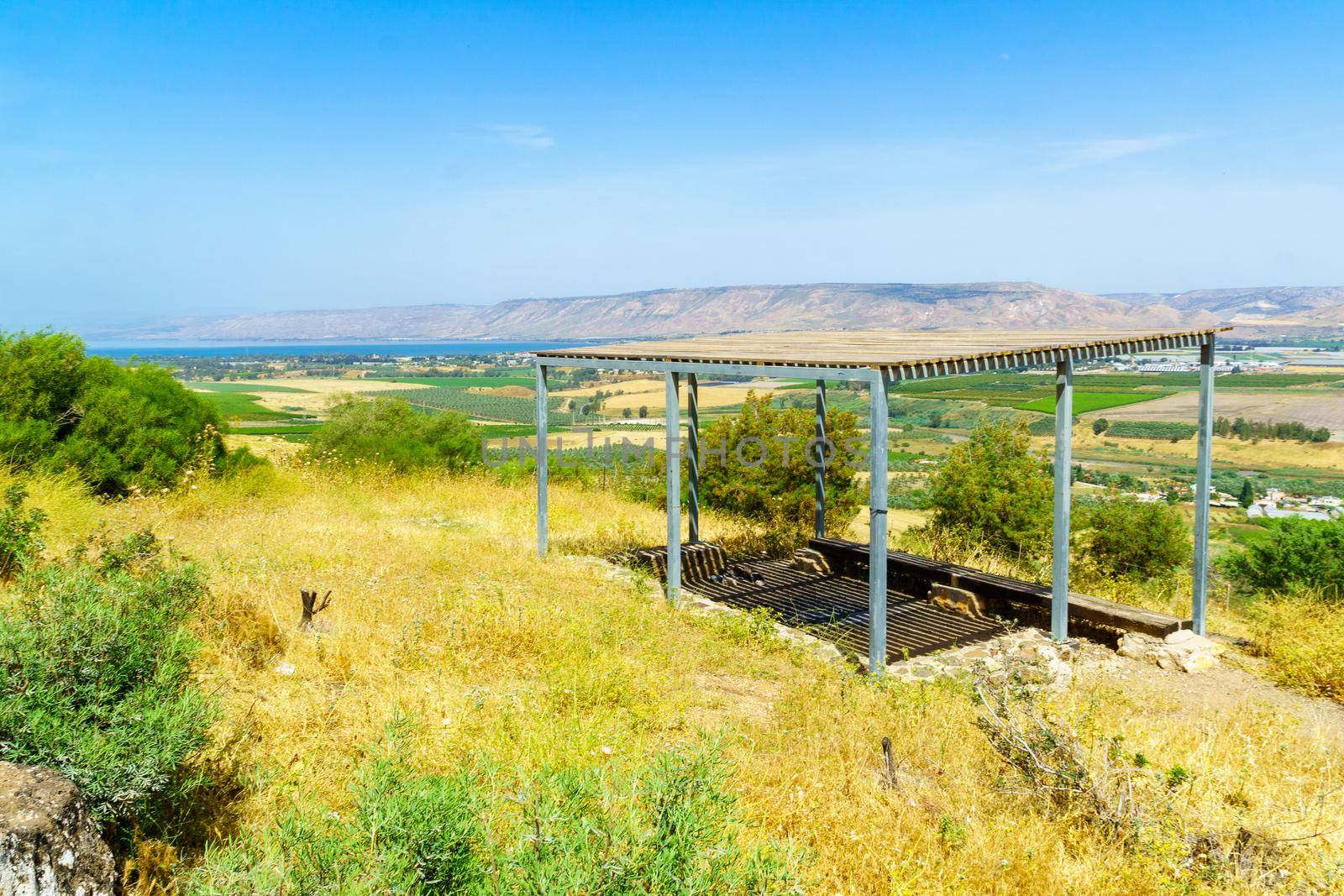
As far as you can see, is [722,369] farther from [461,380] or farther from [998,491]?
[461,380]

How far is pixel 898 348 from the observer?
6930 mm

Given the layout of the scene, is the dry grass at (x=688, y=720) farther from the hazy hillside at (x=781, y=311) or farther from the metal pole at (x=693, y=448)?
the hazy hillside at (x=781, y=311)

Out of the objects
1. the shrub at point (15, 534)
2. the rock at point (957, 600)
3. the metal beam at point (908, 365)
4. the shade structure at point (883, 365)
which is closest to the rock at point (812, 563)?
the rock at point (957, 600)

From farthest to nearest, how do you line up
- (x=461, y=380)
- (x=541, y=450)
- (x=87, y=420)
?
1. (x=461, y=380)
2. (x=87, y=420)
3. (x=541, y=450)

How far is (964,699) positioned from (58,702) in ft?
15.5

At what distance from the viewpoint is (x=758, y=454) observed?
1234 cm

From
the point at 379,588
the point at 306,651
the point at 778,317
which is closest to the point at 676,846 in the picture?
the point at 306,651

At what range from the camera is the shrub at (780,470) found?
476 inches

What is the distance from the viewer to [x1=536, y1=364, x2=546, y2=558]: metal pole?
9.12 meters

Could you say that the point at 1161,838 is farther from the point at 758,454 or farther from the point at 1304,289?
the point at 1304,289

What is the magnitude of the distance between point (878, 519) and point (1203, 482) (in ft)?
13.3

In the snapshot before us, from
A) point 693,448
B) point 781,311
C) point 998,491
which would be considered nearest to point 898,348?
point 693,448

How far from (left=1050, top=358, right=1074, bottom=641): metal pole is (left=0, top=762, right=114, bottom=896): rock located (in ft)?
21.3

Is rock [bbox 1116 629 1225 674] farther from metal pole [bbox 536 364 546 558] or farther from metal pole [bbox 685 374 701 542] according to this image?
metal pole [bbox 536 364 546 558]
